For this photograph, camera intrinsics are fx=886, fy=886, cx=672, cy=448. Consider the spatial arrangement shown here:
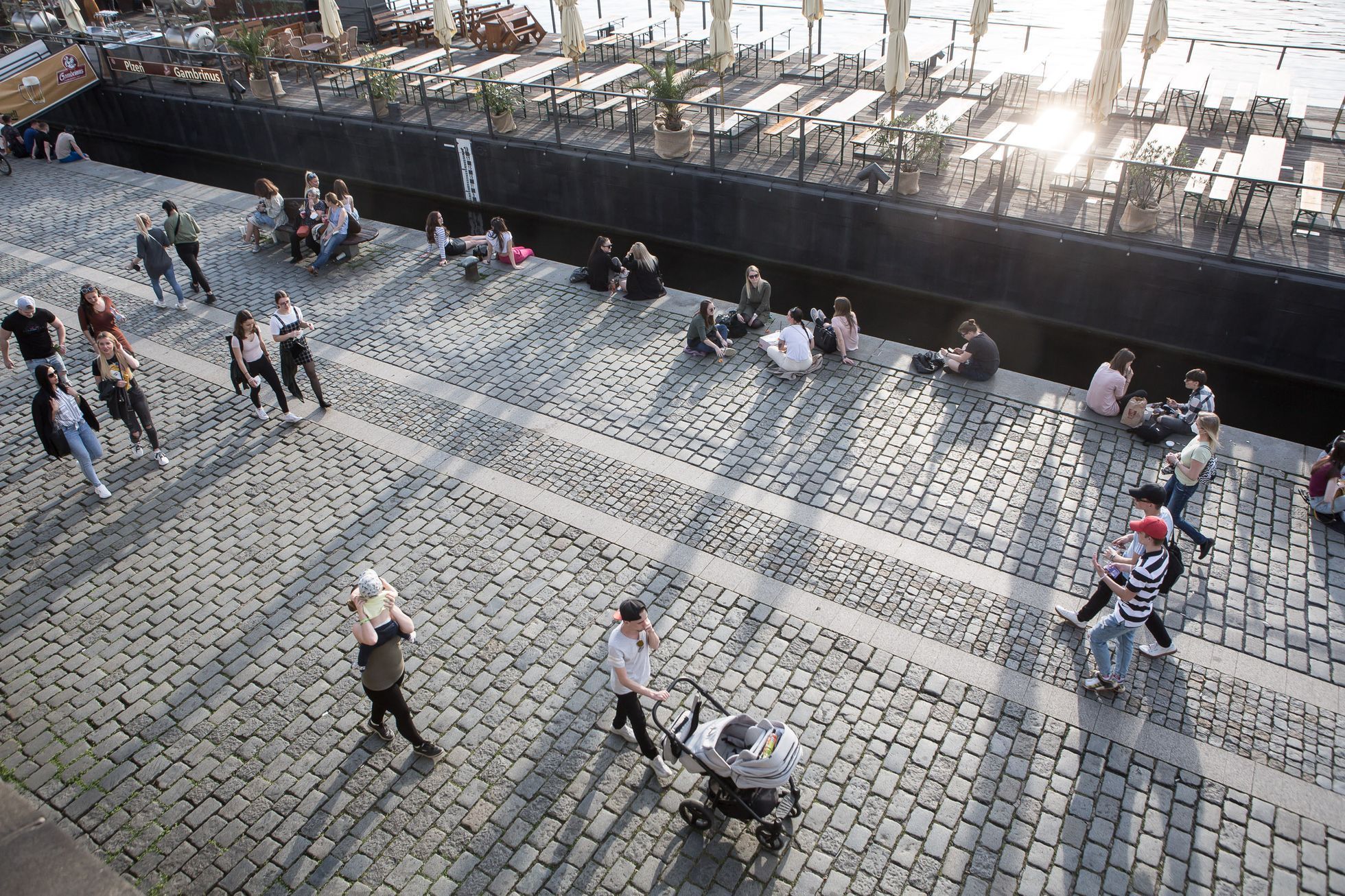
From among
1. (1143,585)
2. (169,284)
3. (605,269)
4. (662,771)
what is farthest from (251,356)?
(1143,585)

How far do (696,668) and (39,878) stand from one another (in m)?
4.75

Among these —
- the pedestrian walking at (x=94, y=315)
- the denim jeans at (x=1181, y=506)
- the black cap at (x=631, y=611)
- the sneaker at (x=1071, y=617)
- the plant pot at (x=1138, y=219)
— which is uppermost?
the pedestrian walking at (x=94, y=315)

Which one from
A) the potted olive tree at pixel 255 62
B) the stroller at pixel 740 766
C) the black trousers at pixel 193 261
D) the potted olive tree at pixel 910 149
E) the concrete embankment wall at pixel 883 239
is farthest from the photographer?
the potted olive tree at pixel 255 62

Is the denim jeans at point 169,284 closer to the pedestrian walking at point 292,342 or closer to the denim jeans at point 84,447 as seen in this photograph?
the pedestrian walking at point 292,342

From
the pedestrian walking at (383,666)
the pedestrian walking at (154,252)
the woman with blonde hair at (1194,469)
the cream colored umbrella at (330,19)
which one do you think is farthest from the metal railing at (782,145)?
the pedestrian walking at (383,666)

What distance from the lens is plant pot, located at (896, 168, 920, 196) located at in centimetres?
1549

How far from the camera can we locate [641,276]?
1437 centimetres

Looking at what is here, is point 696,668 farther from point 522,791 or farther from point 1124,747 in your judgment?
point 1124,747

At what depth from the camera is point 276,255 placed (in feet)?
55.4

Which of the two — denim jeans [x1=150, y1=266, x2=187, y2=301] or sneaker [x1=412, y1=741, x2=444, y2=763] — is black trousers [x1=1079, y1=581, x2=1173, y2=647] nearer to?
sneaker [x1=412, y1=741, x2=444, y2=763]

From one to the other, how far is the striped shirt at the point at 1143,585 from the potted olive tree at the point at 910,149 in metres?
10.1

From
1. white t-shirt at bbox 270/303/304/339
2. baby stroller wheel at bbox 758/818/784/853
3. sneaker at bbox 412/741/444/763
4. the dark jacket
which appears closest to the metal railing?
white t-shirt at bbox 270/303/304/339

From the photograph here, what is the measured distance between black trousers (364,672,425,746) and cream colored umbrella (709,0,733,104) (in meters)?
17.4

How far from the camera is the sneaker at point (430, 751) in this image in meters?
7.04
